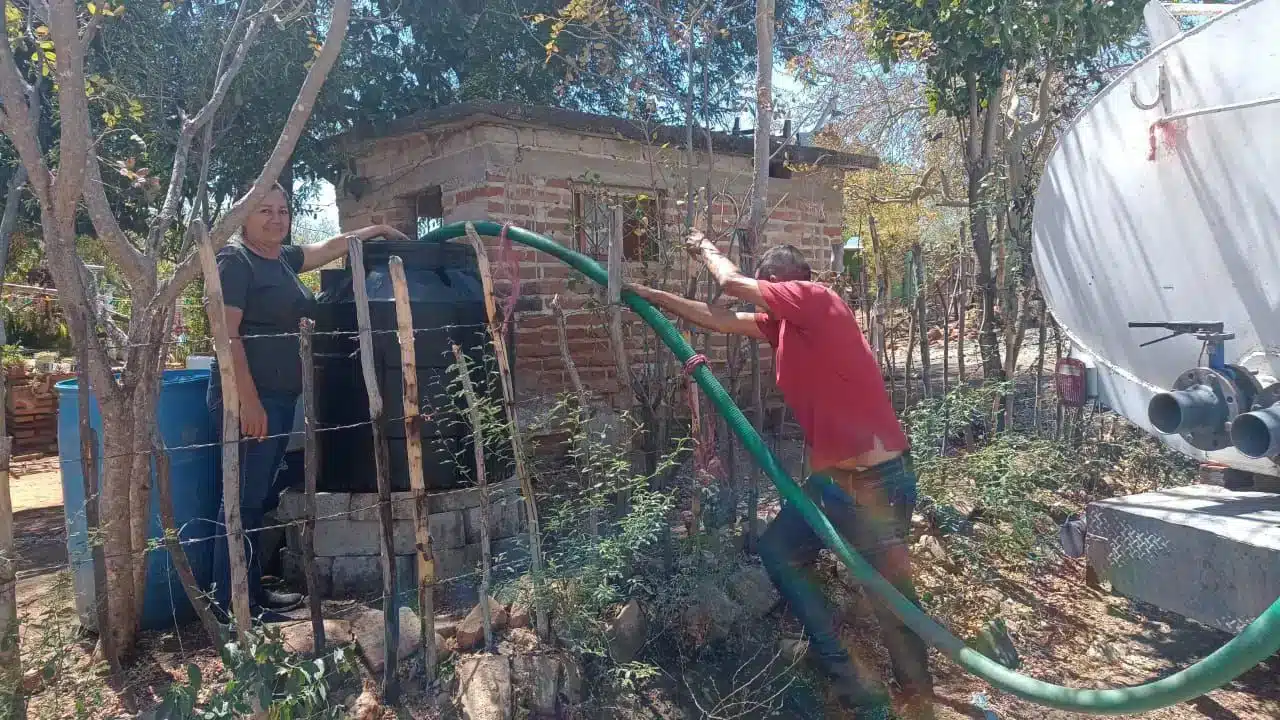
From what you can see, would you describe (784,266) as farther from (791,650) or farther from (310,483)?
(310,483)

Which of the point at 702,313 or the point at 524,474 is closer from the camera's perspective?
the point at 524,474

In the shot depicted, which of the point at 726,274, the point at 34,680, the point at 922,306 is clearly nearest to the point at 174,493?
the point at 34,680

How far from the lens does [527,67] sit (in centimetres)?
789

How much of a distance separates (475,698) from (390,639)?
373 millimetres

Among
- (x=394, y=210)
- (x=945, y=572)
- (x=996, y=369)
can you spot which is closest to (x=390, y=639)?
(x=945, y=572)

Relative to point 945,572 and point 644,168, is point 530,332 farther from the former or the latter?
point 945,572

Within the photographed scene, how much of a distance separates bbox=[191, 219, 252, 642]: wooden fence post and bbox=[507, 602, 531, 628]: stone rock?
0.93 meters

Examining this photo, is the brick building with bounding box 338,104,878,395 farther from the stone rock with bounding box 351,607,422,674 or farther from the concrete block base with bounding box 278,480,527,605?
the stone rock with bounding box 351,607,422,674

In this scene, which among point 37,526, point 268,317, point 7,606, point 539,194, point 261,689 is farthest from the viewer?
point 37,526

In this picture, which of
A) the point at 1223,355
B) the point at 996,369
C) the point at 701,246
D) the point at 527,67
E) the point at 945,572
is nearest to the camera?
the point at 1223,355

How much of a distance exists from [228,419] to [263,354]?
0.89 metres

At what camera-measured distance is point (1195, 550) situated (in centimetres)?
310

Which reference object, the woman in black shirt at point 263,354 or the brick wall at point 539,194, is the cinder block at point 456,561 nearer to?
the woman in black shirt at point 263,354

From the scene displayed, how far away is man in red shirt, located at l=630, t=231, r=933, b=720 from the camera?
327cm
